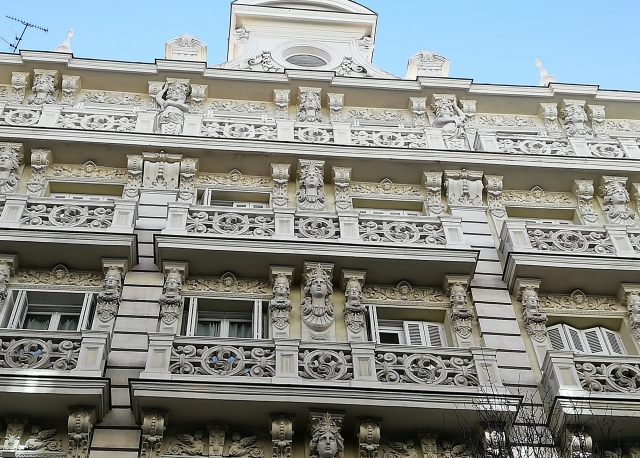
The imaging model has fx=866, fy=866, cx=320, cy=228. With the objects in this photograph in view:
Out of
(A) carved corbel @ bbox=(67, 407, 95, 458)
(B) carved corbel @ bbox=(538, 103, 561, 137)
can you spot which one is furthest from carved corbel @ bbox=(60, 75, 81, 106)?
(B) carved corbel @ bbox=(538, 103, 561, 137)

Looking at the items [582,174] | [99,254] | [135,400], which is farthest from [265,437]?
[582,174]

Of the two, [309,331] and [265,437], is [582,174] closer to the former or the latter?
[309,331]

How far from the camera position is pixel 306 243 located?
1816 centimetres

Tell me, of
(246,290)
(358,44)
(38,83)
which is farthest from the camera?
(358,44)

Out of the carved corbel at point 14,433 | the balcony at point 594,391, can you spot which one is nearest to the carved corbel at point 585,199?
the balcony at point 594,391

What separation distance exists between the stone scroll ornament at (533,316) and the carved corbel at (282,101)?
9.11m

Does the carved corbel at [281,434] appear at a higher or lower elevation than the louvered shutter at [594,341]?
lower

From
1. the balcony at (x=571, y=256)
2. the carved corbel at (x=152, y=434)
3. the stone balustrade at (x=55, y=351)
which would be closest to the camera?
the carved corbel at (x=152, y=434)

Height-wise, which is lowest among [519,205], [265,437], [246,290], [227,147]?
[265,437]

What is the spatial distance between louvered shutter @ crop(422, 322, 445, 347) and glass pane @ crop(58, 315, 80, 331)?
7.05m

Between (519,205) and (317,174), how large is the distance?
516 centimetres

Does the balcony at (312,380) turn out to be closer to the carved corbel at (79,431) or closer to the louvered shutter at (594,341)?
the carved corbel at (79,431)

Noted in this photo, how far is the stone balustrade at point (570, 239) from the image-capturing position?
1897cm

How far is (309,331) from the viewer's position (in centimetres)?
1694
